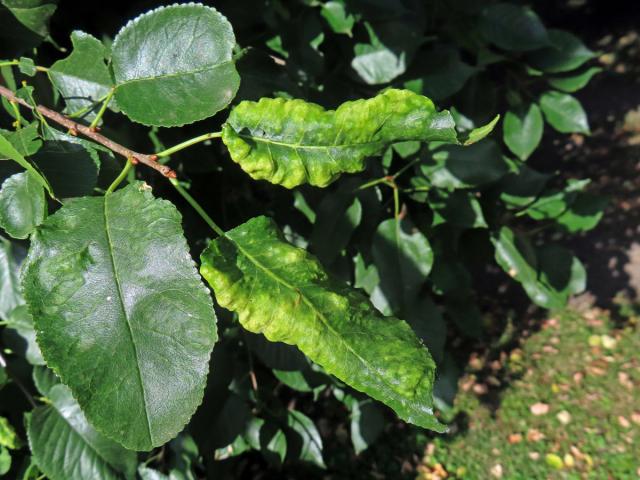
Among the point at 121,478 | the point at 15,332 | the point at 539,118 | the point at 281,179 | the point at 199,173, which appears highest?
the point at 281,179

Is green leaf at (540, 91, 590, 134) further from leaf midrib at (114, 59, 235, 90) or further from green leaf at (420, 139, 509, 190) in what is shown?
leaf midrib at (114, 59, 235, 90)

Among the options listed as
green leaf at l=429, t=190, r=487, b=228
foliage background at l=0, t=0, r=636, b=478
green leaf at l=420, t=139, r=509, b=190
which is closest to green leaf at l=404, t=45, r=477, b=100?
foliage background at l=0, t=0, r=636, b=478

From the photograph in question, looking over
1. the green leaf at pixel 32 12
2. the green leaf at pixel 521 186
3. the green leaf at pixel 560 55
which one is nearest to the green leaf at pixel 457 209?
the green leaf at pixel 521 186

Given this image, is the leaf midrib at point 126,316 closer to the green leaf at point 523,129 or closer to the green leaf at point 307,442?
the green leaf at point 307,442

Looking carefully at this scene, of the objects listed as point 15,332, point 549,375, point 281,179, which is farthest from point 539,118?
point 549,375

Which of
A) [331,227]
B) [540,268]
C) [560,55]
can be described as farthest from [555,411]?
[331,227]

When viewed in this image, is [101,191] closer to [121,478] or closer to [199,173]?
[199,173]
